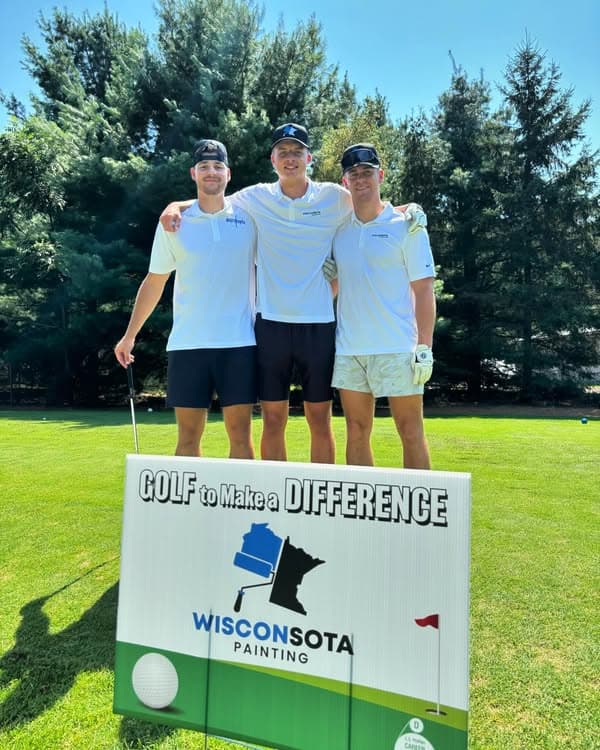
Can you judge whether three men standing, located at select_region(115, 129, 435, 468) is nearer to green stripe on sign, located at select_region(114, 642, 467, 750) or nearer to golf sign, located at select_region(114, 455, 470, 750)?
golf sign, located at select_region(114, 455, 470, 750)

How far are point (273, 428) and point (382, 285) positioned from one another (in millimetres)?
991

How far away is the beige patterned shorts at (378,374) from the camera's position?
269 cm

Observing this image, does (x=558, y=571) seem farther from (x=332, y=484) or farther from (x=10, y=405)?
(x=10, y=405)

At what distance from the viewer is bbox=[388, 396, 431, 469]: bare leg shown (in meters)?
2.77

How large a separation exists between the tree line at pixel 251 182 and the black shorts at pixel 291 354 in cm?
1404

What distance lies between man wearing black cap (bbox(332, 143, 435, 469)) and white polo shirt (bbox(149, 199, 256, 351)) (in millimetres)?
498

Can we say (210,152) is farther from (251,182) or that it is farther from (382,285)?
(251,182)

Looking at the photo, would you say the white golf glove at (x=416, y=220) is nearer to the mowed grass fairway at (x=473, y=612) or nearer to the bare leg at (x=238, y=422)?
the bare leg at (x=238, y=422)

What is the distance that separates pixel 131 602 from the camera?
1.70 m

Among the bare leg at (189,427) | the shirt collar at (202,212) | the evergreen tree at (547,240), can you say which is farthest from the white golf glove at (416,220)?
the evergreen tree at (547,240)

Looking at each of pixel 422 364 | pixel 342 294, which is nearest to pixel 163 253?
pixel 342 294

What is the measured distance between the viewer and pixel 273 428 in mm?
3037

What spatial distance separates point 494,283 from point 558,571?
21.0m

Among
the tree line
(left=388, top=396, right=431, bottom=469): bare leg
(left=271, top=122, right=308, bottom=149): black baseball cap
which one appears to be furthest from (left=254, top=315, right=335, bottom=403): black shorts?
the tree line
